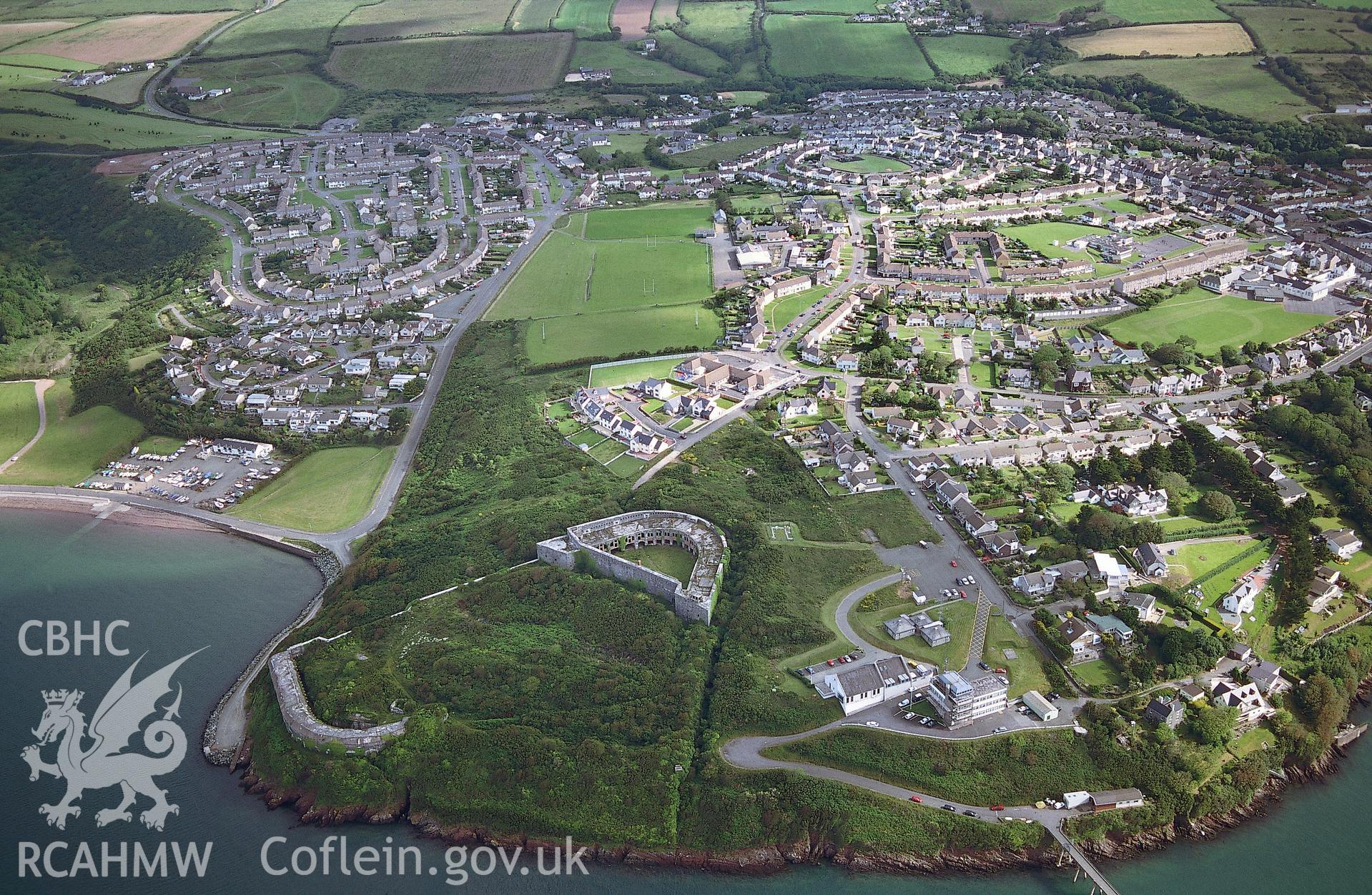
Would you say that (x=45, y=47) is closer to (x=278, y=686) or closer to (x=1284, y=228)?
(x=278, y=686)

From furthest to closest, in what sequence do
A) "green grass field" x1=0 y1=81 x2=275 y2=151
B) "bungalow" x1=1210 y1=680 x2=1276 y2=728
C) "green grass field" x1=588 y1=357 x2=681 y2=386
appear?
"green grass field" x1=0 y1=81 x2=275 y2=151
"green grass field" x1=588 y1=357 x2=681 y2=386
"bungalow" x1=1210 y1=680 x2=1276 y2=728

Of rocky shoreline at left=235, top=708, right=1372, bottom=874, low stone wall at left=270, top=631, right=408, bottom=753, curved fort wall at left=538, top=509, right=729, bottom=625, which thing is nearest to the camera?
rocky shoreline at left=235, top=708, right=1372, bottom=874

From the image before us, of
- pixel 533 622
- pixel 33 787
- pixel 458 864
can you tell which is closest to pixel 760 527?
pixel 533 622

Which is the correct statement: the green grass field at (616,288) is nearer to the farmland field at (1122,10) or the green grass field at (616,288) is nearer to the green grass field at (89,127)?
the green grass field at (89,127)

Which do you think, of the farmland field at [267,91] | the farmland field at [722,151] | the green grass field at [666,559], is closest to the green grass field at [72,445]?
the green grass field at [666,559]

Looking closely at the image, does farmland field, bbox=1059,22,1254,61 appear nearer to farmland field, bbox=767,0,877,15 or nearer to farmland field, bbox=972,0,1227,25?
farmland field, bbox=972,0,1227,25

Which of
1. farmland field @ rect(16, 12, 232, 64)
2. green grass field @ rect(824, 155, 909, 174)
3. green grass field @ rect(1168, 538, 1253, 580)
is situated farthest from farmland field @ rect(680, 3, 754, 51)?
green grass field @ rect(1168, 538, 1253, 580)

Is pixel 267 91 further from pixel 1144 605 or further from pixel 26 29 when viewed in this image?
pixel 1144 605
